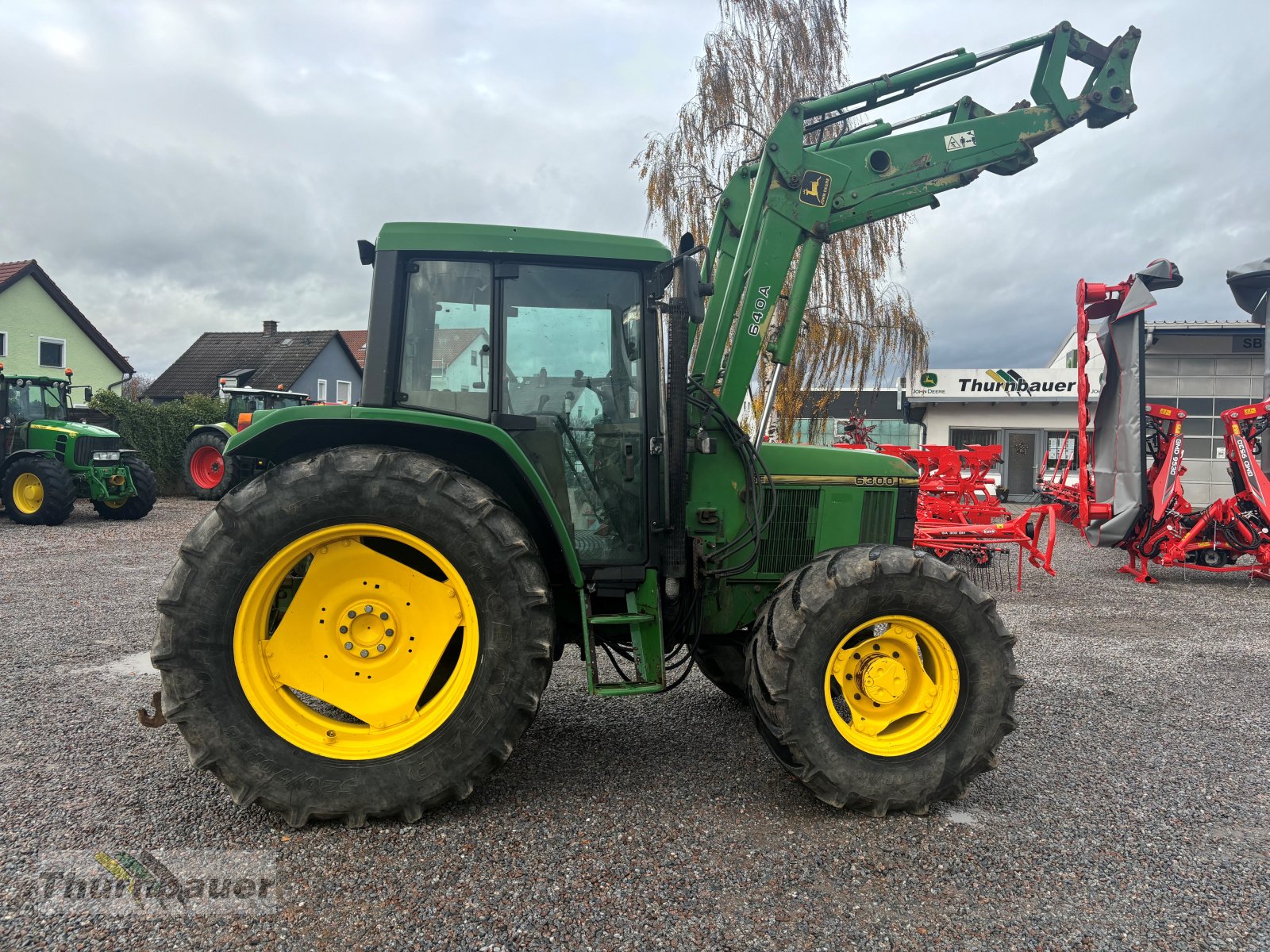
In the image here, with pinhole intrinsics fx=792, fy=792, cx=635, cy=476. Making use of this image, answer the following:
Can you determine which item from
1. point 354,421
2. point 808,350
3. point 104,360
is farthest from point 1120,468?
point 104,360

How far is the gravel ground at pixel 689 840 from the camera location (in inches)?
85.0

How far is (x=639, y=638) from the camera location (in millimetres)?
3029

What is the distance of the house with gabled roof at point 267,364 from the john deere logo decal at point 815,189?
27939 mm

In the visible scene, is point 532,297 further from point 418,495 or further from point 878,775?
point 878,775

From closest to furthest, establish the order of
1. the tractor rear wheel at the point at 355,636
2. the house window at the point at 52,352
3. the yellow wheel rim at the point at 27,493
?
the tractor rear wheel at the point at 355,636 < the yellow wheel rim at the point at 27,493 < the house window at the point at 52,352

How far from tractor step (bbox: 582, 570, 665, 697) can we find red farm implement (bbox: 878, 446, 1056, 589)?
2616 millimetres

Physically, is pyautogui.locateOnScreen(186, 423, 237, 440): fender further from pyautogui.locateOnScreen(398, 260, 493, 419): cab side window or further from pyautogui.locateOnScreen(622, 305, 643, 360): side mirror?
pyautogui.locateOnScreen(622, 305, 643, 360): side mirror

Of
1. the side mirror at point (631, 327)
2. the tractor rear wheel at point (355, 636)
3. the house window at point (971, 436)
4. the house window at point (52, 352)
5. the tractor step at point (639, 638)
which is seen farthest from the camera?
the house window at point (52, 352)

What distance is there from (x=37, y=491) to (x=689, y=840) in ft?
42.2

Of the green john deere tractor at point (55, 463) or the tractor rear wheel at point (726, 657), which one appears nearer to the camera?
the tractor rear wheel at point (726, 657)

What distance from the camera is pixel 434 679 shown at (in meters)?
3.13

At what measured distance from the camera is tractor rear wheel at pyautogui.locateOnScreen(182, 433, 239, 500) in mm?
16250

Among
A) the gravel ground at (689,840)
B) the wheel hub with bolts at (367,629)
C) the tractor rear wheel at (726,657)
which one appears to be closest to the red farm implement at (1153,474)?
the gravel ground at (689,840)

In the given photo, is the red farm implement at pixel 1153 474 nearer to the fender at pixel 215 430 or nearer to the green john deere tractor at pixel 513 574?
the green john deere tractor at pixel 513 574
